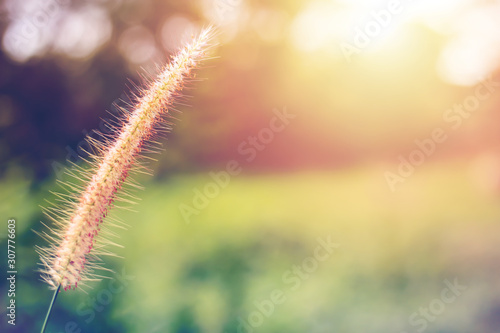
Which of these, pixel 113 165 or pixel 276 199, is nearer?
pixel 113 165

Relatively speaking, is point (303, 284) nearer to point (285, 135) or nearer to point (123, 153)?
point (285, 135)

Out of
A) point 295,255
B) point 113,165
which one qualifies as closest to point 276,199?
point 295,255

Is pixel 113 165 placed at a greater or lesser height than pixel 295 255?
lesser

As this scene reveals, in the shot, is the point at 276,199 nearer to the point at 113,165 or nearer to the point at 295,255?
the point at 295,255

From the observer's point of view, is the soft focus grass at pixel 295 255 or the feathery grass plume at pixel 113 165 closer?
the feathery grass plume at pixel 113 165

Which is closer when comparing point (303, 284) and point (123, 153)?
point (123, 153)

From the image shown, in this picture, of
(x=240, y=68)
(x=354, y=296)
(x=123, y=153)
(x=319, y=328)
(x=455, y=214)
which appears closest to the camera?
(x=123, y=153)

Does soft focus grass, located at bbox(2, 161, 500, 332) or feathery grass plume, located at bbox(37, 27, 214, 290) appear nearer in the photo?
feathery grass plume, located at bbox(37, 27, 214, 290)

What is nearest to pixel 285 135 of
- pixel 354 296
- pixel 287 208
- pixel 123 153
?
pixel 287 208
